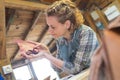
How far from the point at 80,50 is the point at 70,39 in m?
0.16

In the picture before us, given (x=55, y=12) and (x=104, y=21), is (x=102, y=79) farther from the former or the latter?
(x=104, y=21)

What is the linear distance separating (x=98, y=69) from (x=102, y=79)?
17mm

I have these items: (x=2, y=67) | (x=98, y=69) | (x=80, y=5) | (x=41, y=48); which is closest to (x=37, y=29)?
(x=80, y=5)

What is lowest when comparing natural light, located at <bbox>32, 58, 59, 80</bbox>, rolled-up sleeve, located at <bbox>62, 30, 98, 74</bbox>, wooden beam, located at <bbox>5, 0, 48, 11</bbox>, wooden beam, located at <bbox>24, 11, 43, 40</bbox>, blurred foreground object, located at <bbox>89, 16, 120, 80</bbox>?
natural light, located at <bbox>32, 58, 59, 80</bbox>

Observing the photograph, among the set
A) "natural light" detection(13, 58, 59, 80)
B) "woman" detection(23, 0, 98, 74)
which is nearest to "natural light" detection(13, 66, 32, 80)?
"natural light" detection(13, 58, 59, 80)

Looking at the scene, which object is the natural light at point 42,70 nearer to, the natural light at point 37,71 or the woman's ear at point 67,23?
the natural light at point 37,71

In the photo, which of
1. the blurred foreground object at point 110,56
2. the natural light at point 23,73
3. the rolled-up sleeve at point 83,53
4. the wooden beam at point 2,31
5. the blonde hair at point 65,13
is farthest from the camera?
the natural light at point 23,73

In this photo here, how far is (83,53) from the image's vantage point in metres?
1.61

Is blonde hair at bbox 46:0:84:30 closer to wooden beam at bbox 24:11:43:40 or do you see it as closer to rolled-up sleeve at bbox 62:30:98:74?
rolled-up sleeve at bbox 62:30:98:74

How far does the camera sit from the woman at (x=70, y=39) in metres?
1.64

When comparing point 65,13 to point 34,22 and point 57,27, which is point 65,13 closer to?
point 57,27

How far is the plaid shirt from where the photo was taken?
5.34 ft

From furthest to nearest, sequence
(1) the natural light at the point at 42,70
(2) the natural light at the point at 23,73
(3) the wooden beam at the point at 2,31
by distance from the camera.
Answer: (1) the natural light at the point at 42,70
(2) the natural light at the point at 23,73
(3) the wooden beam at the point at 2,31

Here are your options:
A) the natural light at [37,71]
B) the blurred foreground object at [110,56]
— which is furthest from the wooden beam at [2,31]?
the blurred foreground object at [110,56]
